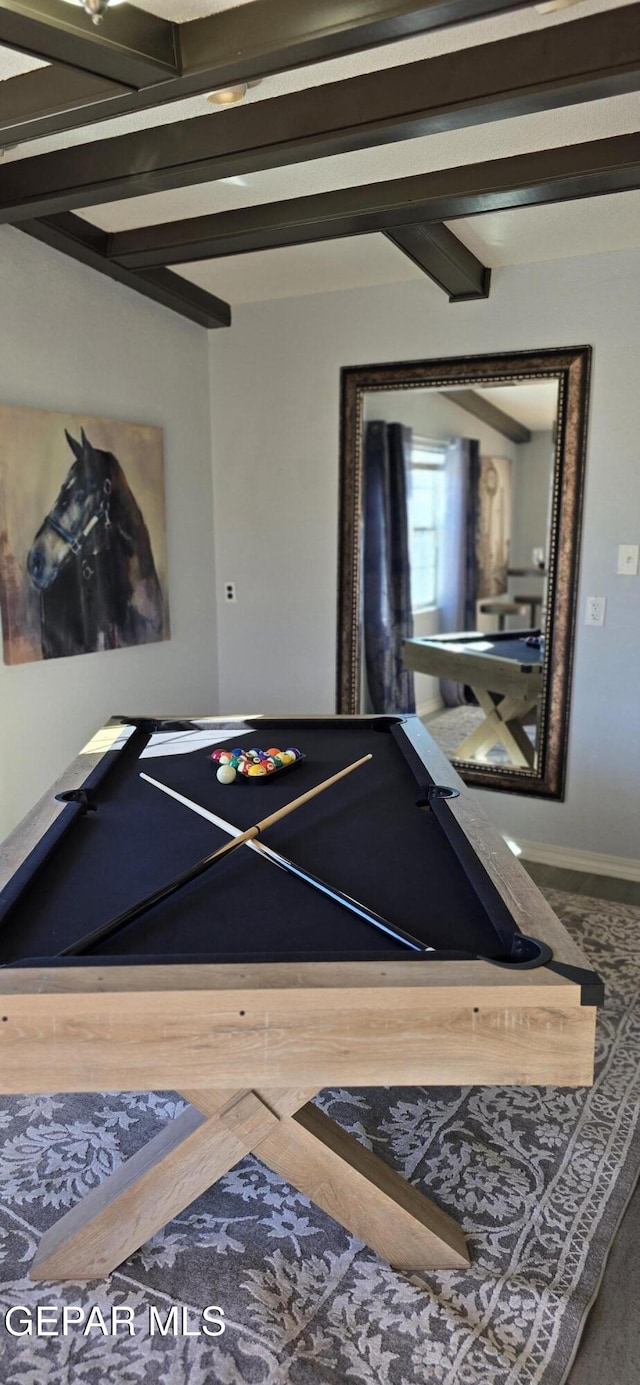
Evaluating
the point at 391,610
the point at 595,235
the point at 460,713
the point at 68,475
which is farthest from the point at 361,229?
the point at 460,713

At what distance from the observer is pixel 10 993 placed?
1.28 meters

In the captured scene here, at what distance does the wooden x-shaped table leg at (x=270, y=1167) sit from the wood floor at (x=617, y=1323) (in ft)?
0.82

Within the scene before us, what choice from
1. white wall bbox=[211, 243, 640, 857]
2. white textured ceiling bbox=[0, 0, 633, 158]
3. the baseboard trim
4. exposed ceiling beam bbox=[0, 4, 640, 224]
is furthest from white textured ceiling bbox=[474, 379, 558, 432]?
the baseboard trim

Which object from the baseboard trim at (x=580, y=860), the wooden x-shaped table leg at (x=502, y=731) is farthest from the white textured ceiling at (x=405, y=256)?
the baseboard trim at (x=580, y=860)

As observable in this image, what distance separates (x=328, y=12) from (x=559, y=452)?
2.03 metres

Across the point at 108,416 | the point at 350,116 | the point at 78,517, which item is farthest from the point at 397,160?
the point at 78,517

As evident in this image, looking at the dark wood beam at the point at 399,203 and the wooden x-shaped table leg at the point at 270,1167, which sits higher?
the dark wood beam at the point at 399,203

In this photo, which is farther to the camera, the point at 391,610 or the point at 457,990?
the point at 391,610

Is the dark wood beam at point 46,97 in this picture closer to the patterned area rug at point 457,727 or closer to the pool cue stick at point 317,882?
the pool cue stick at point 317,882

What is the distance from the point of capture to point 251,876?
5.63 ft

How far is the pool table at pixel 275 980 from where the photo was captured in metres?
1.29

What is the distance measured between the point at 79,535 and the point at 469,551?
1.65m

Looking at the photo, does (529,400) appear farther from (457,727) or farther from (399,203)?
(457,727)

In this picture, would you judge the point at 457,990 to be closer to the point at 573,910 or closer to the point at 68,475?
the point at 573,910
